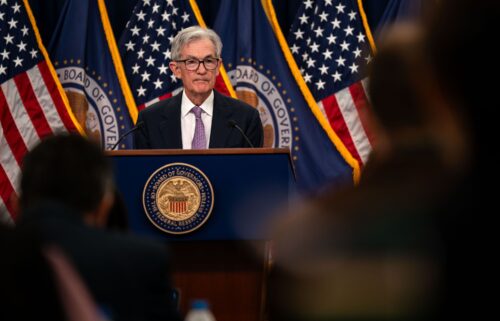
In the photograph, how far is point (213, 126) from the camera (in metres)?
4.82

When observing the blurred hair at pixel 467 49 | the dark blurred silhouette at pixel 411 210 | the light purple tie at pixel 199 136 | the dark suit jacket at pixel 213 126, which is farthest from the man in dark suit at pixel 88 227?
the light purple tie at pixel 199 136

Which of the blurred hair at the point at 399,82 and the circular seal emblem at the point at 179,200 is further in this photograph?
the circular seal emblem at the point at 179,200

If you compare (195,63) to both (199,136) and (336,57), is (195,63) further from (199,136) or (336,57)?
(336,57)

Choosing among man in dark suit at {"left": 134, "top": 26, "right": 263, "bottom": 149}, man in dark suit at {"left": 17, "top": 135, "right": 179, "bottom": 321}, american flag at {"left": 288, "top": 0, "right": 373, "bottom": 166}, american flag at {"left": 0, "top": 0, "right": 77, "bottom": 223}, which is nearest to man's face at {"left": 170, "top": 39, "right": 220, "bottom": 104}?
man in dark suit at {"left": 134, "top": 26, "right": 263, "bottom": 149}

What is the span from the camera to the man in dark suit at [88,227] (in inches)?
65.1

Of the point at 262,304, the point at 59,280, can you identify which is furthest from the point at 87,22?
the point at 59,280

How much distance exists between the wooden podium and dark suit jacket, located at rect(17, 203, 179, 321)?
182 centimetres

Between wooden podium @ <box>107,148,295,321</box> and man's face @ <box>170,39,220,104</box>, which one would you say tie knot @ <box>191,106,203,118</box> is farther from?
wooden podium @ <box>107,148,295,321</box>

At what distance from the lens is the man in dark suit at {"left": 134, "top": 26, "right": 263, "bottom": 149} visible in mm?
4727

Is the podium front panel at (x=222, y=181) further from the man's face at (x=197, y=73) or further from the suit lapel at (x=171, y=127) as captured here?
the man's face at (x=197, y=73)

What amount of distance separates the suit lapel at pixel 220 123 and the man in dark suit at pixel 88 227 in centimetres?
285

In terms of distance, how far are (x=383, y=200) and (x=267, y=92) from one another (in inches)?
247

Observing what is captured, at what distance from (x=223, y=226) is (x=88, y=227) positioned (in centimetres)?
201

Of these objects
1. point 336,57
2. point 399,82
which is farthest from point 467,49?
point 336,57
